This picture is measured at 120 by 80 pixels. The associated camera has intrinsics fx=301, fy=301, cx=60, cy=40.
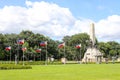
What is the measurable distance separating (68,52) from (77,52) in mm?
4444

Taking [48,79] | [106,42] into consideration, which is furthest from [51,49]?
[48,79]

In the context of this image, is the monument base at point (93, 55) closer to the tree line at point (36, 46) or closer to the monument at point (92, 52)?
the monument at point (92, 52)

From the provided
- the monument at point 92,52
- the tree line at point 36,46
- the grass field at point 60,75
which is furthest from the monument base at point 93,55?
the grass field at point 60,75

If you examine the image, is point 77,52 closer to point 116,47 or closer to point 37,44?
point 37,44

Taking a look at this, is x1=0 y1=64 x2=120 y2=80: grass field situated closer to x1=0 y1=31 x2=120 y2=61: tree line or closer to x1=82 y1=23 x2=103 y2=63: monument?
x1=82 y1=23 x2=103 y2=63: monument

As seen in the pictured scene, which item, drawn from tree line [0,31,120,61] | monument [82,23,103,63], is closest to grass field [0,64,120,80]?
monument [82,23,103,63]

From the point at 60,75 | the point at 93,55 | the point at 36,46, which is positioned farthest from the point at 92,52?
the point at 60,75

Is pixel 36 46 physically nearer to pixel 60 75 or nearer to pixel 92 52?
pixel 92 52

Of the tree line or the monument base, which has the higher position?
the tree line

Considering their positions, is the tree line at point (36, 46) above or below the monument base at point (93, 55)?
above

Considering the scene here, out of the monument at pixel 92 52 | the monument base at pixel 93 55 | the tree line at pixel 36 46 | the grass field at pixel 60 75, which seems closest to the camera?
the grass field at pixel 60 75

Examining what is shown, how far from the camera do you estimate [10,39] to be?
131 metres

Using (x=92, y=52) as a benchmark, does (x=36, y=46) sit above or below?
above

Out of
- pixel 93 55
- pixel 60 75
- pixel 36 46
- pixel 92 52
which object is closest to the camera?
pixel 60 75
